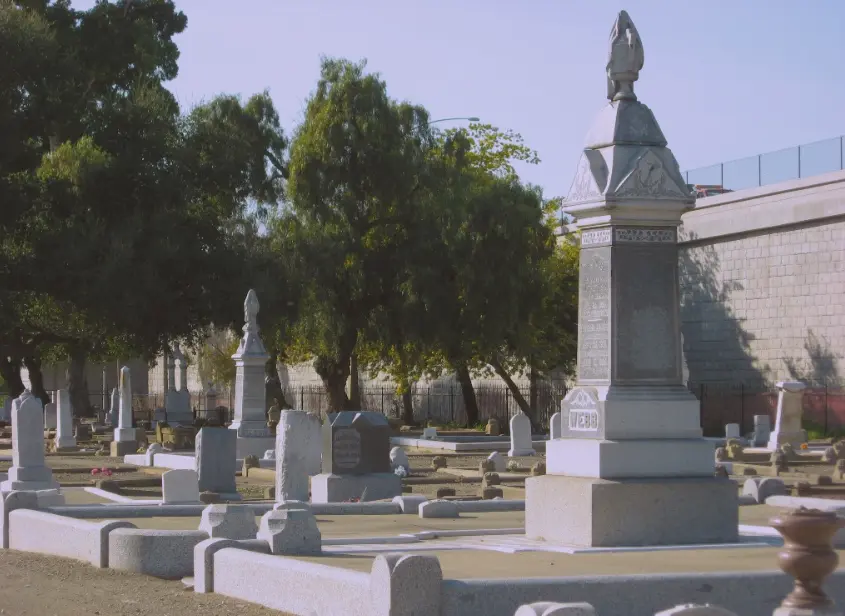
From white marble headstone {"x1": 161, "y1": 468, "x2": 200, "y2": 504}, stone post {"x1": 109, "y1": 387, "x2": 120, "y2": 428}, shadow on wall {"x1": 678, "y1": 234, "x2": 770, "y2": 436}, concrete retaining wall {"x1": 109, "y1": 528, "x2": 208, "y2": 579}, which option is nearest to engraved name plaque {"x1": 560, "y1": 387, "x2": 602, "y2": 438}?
concrete retaining wall {"x1": 109, "y1": 528, "x2": 208, "y2": 579}

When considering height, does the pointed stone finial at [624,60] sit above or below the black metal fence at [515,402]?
above

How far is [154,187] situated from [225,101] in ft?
22.3

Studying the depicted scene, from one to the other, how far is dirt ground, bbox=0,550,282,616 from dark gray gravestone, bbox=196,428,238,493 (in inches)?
286

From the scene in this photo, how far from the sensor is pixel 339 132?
44125 mm

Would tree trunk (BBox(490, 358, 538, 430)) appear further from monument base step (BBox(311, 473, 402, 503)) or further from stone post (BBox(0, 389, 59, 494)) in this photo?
stone post (BBox(0, 389, 59, 494))

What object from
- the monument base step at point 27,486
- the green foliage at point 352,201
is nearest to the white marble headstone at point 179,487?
the monument base step at point 27,486

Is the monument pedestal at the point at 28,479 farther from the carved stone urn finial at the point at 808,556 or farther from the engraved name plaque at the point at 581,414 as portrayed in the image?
the carved stone urn finial at the point at 808,556

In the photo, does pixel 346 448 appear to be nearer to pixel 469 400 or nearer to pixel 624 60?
pixel 624 60

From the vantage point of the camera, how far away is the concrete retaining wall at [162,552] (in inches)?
488

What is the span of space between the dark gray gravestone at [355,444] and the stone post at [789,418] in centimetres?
1560

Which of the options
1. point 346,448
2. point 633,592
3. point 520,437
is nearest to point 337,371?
point 520,437

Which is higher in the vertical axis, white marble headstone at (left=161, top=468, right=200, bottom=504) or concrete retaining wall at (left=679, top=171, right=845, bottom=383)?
concrete retaining wall at (left=679, top=171, right=845, bottom=383)

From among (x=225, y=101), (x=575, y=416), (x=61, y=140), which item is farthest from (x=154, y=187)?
(x=575, y=416)

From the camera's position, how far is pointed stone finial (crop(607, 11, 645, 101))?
13586 mm
